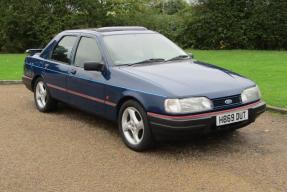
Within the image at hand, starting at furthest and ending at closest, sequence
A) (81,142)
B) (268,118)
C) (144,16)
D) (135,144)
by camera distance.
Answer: (144,16), (268,118), (81,142), (135,144)

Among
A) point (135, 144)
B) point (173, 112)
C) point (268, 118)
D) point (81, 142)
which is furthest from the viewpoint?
point (268, 118)

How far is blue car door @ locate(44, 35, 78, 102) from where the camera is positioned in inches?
317

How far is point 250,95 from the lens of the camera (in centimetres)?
654

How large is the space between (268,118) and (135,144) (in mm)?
2755

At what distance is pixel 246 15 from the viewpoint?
2277 centimetres

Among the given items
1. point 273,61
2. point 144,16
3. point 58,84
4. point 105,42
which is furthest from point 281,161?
point 144,16

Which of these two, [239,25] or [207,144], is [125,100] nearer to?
[207,144]

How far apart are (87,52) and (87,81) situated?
1.88ft

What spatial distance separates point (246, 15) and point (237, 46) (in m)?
1.47

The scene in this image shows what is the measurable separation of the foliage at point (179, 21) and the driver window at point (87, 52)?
15.5 metres

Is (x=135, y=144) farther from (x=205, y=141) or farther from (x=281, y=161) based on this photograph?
(x=281, y=161)

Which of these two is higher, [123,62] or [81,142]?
[123,62]

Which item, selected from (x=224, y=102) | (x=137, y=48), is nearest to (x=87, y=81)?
(x=137, y=48)

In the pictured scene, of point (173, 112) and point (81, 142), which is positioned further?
point (81, 142)
